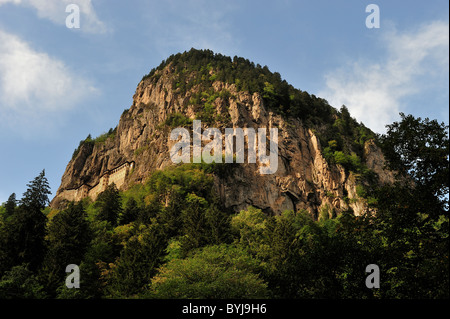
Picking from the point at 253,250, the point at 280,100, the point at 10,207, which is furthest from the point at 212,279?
the point at 280,100

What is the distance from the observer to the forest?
18453 mm

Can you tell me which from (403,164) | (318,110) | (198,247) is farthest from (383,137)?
(318,110)

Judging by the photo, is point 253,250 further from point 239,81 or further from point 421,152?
point 239,81

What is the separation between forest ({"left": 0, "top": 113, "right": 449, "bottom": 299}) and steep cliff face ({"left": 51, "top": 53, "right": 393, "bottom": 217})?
21.5 meters

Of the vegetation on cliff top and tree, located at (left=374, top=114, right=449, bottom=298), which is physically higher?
the vegetation on cliff top

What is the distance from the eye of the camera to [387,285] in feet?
78.2

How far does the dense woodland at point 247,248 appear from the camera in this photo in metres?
18.5

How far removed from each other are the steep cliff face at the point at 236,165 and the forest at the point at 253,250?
21481 mm

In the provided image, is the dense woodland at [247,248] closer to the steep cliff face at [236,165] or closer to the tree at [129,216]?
the tree at [129,216]

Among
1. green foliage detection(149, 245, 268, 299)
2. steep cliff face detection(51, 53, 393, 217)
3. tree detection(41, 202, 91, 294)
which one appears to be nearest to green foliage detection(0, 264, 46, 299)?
tree detection(41, 202, 91, 294)

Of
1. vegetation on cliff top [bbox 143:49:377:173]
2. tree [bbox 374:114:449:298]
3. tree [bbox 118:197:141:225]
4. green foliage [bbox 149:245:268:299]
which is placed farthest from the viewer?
vegetation on cliff top [bbox 143:49:377:173]

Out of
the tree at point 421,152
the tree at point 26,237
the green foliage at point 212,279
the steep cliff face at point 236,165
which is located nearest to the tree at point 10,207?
the steep cliff face at point 236,165

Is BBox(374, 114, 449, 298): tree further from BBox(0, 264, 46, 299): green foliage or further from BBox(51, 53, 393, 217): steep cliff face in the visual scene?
BBox(51, 53, 393, 217): steep cliff face
